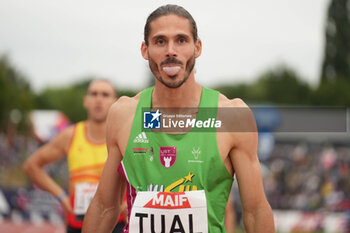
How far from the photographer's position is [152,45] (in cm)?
263

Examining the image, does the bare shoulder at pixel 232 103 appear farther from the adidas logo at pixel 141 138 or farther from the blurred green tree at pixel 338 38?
the blurred green tree at pixel 338 38

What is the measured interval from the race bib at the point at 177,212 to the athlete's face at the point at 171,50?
58cm

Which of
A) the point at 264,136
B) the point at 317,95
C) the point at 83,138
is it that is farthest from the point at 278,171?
the point at 317,95

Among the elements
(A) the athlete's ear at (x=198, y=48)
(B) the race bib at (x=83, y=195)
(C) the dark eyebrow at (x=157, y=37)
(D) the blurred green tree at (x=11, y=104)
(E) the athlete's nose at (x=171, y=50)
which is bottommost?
(B) the race bib at (x=83, y=195)

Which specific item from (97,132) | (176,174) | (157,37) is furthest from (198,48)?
(97,132)

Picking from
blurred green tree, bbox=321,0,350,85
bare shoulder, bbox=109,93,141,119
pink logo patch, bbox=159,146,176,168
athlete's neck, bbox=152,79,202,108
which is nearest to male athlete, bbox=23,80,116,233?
bare shoulder, bbox=109,93,141,119

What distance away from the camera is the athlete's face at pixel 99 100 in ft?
17.9

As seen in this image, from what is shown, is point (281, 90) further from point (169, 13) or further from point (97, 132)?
point (169, 13)

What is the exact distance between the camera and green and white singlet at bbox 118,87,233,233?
2.58 m

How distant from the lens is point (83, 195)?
5211 mm

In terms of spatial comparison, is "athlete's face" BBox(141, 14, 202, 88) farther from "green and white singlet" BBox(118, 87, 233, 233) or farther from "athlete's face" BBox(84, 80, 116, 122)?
"athlete's face" BBox(84, 80, 116, 122)

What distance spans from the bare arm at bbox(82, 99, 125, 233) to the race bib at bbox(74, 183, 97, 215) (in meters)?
2.30

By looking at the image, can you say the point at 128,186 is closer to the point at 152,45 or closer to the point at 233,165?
the point at 233,165

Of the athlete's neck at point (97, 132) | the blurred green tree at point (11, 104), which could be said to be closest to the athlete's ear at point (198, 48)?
the athlete's neck at point (97, 132)
